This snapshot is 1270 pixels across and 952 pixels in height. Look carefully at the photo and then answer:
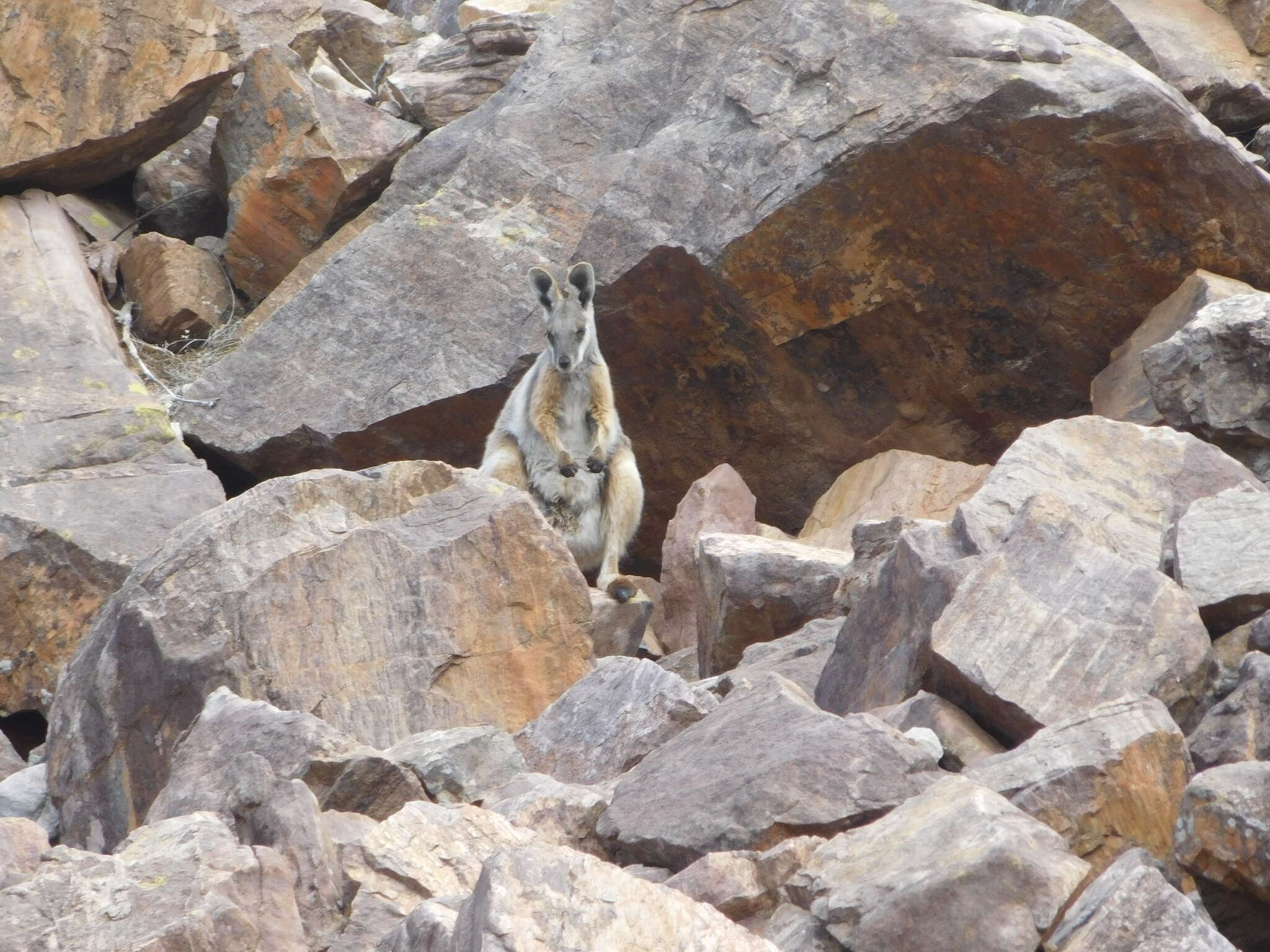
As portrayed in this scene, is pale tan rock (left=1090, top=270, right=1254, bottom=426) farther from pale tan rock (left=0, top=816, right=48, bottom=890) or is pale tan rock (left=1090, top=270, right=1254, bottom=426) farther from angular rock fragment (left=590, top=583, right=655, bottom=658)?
pale tan rock (left=0, top=816, right=48, bottom=890)

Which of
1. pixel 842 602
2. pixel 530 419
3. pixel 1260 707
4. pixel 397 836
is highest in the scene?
pixel 1260 707

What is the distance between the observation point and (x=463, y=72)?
15.4 metres

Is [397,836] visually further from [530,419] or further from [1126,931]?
[530,419]

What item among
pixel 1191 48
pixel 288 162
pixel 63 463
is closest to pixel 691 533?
pixel 63 463

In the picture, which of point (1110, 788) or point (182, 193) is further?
point (182, 193)

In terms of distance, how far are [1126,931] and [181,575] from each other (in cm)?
475

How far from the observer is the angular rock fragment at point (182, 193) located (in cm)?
1472

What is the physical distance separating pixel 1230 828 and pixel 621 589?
19.8 feet

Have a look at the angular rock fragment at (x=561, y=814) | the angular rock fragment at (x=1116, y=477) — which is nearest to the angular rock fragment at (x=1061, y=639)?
the angular rock fragment at (x=1116, y=477)

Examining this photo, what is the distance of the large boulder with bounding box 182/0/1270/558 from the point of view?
934 cm

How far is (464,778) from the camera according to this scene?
562 centimetres

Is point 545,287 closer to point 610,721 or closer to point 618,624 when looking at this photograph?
point 618,624

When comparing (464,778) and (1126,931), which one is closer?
(1126,931)

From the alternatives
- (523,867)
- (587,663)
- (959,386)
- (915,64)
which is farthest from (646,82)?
(523,867)
